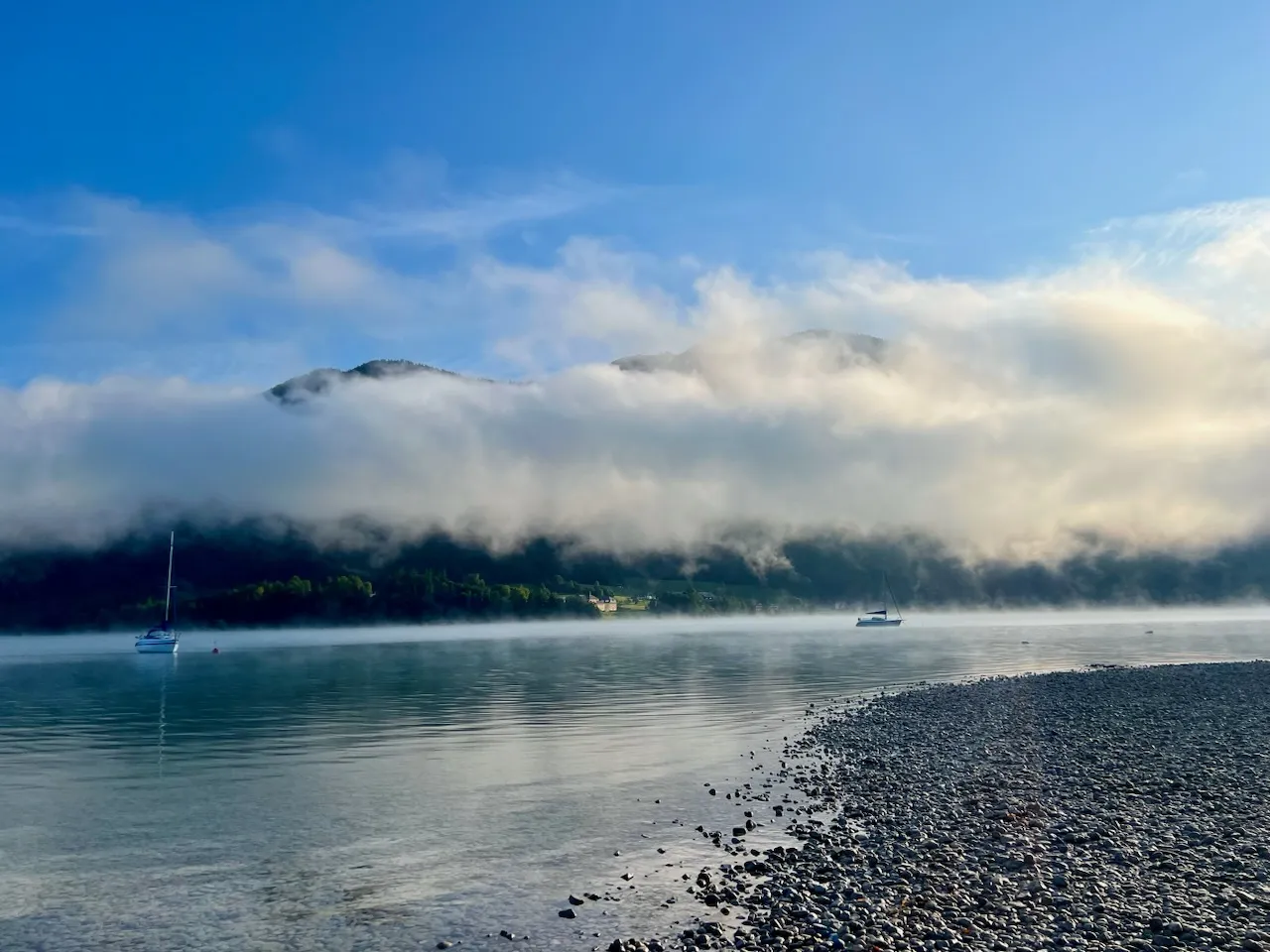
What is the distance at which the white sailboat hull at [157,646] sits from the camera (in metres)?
180

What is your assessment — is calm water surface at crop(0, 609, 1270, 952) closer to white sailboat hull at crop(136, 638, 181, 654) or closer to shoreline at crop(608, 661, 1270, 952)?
shoreline at crop(608, 661, 1270, 952)

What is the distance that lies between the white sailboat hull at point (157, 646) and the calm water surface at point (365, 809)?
9941 centimetres

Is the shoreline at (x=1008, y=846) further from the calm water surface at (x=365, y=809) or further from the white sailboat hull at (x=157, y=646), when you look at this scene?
the white sailboat hull at (x=157, y=646)

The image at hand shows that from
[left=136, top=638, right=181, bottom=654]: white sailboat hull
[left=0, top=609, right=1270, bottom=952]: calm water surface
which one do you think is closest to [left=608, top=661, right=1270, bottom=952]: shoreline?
[left=0, top=609, right=1270, bottom=952]: calm water surface

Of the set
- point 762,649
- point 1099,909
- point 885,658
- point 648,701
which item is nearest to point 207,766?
point 648,701

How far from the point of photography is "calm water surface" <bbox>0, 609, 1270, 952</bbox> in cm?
2183

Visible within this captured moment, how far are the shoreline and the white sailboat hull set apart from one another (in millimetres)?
163191

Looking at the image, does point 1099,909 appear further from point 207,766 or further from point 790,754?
point 207,766

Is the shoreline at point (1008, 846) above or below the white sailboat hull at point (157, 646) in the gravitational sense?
above

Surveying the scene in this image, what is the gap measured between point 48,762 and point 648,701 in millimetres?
38842

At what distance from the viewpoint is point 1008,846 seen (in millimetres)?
23766

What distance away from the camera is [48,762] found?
152ft

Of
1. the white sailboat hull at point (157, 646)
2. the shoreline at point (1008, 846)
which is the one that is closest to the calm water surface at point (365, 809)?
the shoreline at point (1008, 846)

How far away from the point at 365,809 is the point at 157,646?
168839 mm
